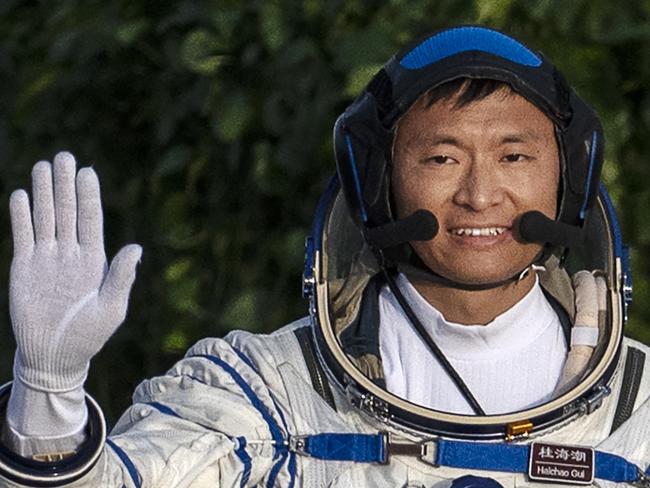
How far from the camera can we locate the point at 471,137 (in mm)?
3410

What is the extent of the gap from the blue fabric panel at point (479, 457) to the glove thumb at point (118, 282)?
0.61m

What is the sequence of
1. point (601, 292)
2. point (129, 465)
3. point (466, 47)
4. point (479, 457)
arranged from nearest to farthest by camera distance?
point (129, 465), point (479, 457), point (466, 47), point (601, 292)

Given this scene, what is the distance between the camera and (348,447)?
11.0 ft

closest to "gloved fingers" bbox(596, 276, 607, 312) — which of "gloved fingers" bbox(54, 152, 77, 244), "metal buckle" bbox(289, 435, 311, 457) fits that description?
"metal buckle" bbox(289, 435, 311, 457)

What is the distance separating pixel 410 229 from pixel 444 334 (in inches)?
7.5

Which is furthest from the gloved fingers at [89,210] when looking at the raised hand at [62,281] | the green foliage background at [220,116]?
the green foliage background at [220,116]

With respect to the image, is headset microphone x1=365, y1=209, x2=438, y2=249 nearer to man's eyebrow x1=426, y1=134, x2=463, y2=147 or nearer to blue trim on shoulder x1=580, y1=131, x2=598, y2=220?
man's eyebrow x1=426, y1=134, x2=463, y2=147

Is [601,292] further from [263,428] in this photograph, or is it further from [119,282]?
[119,282]

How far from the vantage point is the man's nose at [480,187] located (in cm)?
339

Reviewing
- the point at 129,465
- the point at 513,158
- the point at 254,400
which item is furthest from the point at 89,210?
the point at 513,158

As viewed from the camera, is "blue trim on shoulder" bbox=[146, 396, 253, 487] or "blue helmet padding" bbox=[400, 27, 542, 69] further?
"blue helmet padding" bbox=[400, 27, 542, 69]

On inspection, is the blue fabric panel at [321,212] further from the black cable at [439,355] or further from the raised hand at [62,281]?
the raised hand at [62,281]

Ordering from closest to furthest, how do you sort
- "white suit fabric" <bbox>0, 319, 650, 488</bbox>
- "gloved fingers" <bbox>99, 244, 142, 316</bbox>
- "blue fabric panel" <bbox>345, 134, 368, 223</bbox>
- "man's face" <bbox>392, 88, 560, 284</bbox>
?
"gloved fingers" <bbox>99, 244, 142, 316</bbox>, "white suit fabric" <bbox>0, 319, 650, 488</bbox>, "man's face" <bbox>392, 88, 560, 284</bbox>, "blue fabric panel" <bbox>345, 134, 368, 223</bbox>

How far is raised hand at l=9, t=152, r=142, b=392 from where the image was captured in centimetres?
301
